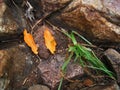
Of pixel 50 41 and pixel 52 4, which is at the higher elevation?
pixel 52 4

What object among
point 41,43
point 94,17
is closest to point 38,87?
point 41,43

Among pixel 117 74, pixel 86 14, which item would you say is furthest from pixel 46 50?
pixel 117 74

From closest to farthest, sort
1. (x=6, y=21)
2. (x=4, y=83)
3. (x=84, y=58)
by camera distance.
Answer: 1. (x=4, y=83)
2. (x=6, y=21)
3. (x=84, y=58)

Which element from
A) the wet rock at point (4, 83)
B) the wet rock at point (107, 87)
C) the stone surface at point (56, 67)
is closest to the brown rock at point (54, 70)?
the stone surface at point (56, 67)

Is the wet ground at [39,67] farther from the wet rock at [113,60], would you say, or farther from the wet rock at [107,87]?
the wet rock at [113,60]

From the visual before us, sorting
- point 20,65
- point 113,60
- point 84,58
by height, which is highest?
point 20,65

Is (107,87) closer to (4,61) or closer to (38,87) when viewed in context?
(38,87)
